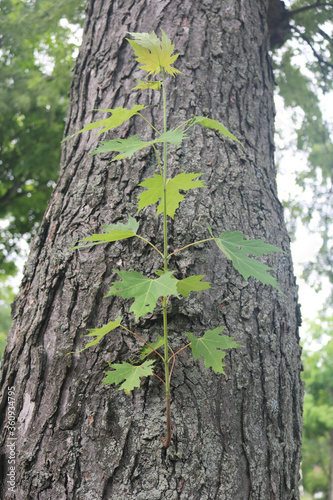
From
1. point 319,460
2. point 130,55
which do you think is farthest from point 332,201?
point 319,460

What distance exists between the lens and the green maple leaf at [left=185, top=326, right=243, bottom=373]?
1.01 m

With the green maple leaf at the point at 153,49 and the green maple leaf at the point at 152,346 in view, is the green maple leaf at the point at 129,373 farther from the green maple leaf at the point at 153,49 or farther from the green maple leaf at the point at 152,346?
the green maple leaf at the point at 153,49

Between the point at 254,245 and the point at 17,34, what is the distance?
474 cm

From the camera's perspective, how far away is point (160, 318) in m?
1.21

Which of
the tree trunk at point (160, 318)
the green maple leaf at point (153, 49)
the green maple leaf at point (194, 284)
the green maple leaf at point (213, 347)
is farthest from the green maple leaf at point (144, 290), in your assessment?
the green maple leaf at point (153, 49)

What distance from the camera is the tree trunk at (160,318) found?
1.09 metres

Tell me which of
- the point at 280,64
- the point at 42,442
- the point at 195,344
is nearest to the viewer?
the point at 195,344

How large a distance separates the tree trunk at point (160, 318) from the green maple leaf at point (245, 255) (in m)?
0.31

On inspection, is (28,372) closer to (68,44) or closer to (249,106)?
(249,106)

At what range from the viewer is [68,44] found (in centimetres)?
450

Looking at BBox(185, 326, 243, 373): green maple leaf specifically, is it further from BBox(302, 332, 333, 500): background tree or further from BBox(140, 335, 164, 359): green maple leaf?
BBox(302, 332, 333, 500): background tree

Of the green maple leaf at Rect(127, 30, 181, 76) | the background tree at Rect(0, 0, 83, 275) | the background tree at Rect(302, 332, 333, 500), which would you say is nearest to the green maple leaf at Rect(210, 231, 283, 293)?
the green maple leaf at Rect(127, 30, 181, 76)

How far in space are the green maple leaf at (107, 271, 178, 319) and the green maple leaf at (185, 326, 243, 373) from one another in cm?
28

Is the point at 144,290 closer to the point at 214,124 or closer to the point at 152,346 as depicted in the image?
the point at 152,346
